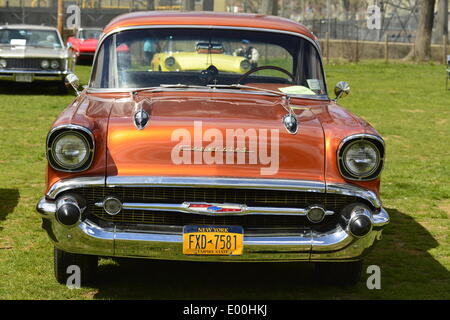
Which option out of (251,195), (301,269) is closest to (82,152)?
(251,195)

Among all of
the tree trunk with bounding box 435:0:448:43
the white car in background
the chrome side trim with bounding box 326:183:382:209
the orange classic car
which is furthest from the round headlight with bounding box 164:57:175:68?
the tree trunk with bounding box 435:0:448:43

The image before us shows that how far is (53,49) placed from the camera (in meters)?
21.3

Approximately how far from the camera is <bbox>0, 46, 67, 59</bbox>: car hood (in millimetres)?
20531

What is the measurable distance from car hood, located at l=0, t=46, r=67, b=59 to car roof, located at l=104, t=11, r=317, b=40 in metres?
13.8

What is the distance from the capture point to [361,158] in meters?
5.67

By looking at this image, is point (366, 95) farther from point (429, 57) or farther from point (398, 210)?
point (429, 57)

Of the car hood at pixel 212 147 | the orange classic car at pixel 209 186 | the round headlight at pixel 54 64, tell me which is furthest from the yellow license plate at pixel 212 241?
the round headlight at pixel 54 64

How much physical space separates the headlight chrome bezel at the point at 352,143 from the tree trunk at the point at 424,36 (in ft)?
110

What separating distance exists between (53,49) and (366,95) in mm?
7312

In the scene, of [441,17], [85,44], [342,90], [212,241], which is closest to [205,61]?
[342,90]

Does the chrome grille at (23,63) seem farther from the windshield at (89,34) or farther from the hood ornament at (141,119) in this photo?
the hood ornament at (141,119)

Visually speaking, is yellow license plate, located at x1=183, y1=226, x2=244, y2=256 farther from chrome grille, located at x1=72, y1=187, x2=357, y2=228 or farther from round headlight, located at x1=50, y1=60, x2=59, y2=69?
round headlight, located at x1=50, y1=60, x2=59, y2=69

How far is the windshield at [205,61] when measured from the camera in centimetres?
681
